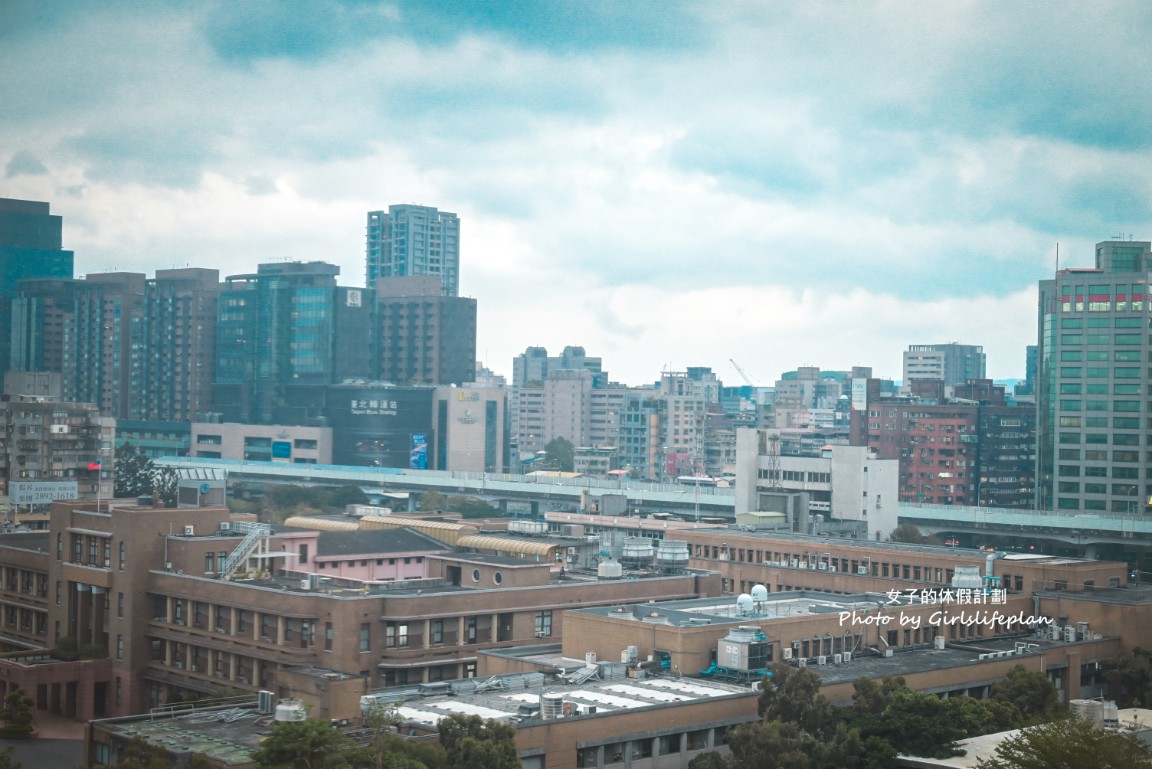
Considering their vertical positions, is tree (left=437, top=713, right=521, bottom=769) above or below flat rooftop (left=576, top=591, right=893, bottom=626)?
below

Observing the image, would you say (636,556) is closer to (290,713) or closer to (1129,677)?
(1129,677)

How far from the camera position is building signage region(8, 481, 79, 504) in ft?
399

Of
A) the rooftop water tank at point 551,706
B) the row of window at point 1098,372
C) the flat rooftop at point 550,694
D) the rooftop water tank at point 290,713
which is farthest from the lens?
the row of window at point 1098,372

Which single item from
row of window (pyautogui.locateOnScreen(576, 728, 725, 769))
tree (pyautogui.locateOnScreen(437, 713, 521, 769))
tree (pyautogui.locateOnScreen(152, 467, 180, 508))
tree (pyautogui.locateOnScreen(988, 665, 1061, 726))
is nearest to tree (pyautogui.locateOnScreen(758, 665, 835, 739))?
row of window (pyautogui.locateOnScreen(576, 728, 725, 769))

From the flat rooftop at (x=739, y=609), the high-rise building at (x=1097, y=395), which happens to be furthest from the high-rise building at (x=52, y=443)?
the high-rise building at (x=1097, y=395)

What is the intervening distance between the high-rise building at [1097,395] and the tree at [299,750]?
5485 inches

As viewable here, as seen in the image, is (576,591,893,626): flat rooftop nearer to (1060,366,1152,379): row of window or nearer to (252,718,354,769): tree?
(252,718,354,769): tree

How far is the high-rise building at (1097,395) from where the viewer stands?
16688cm

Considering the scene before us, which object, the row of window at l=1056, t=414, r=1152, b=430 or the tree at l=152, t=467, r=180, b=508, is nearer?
the tree at l=152, t=467, r=180, b=508

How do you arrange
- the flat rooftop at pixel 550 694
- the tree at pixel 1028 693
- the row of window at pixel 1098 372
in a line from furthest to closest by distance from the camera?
the row of window at pixel 1098 372 → the tree at pixel 1028 693 → the flat rooftop at pixel 550 694

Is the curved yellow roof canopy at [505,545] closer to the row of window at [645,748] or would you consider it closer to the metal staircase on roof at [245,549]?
the metal staircase on roof at [245,549]

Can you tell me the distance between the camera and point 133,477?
573 ft

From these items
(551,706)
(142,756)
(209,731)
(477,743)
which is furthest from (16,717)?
(477,743)

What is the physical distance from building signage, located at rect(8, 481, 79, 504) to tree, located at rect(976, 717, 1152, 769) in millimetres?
93966
